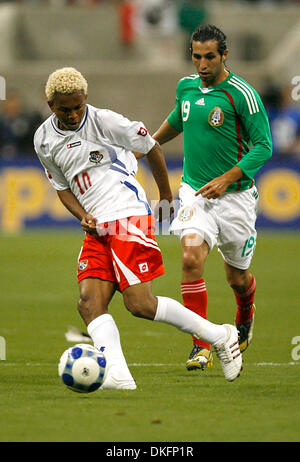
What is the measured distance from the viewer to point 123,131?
6648mm

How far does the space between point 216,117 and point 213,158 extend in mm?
317

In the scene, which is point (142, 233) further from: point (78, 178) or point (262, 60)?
point (262, 60)

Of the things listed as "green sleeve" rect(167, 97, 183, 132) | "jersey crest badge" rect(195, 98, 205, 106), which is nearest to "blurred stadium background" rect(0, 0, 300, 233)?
"green sleeve" rect(167, 97, 183, 132)

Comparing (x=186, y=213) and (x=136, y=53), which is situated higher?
(x=136, y=53)

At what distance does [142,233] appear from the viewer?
264 inches

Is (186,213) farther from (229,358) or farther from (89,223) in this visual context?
(229,358)

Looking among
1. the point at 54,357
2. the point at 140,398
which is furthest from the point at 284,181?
the point at 140,398

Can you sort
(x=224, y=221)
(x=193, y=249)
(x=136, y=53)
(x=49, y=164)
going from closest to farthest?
(x=49, y=164) → (x=193, y=249) → (x=224, y=221) → (x=136, y=53)

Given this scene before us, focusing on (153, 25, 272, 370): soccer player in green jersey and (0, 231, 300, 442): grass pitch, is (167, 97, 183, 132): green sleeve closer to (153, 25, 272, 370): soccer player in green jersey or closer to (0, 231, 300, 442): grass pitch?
(153, 25, 272, 370): soccer player in green jersey

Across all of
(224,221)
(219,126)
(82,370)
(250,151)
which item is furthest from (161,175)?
(82,370)

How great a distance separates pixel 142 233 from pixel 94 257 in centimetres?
37

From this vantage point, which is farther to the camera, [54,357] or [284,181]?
Answer: [284,181]

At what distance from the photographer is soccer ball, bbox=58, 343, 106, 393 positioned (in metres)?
6.14

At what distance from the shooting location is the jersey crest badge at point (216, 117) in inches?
304
